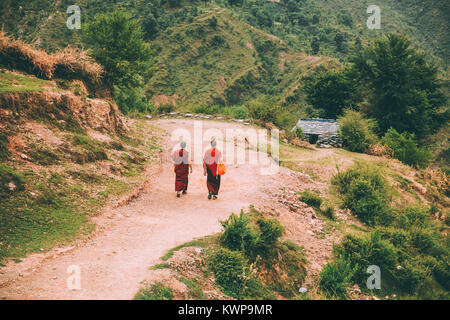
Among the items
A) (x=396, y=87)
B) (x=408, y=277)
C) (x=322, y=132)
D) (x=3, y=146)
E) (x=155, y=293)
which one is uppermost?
(x=396, y=87)

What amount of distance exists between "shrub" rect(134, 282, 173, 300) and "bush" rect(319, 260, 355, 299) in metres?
3.42

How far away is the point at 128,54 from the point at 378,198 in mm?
14103

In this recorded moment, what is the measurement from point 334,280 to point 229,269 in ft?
7.75

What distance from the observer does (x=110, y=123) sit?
37.5 ft

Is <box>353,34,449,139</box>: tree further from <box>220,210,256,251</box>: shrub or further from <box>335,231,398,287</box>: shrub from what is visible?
<box>220,210,256,251</box>: shrub

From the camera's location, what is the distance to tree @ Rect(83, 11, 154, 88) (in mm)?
14906

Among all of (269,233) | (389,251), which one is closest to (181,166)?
(269,233)

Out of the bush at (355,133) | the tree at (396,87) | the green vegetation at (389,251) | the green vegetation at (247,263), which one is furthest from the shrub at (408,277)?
the tree at (396,87)

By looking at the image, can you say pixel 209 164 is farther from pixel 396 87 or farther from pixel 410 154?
pixel 396 87

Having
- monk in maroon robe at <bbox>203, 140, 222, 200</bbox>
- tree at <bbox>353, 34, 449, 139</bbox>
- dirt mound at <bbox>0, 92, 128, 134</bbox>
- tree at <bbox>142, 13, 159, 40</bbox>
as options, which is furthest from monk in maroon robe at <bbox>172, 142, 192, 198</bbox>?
tree at <bbox>142, 13, 159, 40</bbox>

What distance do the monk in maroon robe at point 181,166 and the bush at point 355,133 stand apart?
14011 millimetres

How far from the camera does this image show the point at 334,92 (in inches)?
1081
